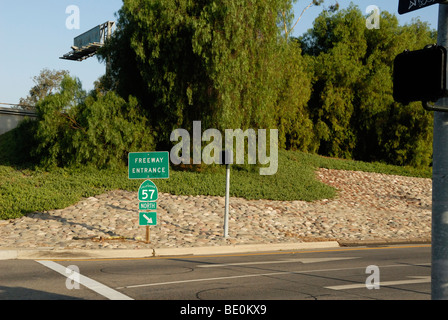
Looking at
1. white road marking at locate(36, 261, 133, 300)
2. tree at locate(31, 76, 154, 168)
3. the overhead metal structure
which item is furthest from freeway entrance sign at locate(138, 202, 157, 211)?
the overhead metal structure

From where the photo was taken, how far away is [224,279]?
29.5ft

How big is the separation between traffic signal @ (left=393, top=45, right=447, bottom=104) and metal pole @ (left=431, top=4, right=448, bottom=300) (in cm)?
20

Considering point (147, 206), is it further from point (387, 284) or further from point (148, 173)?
point (387, 284)

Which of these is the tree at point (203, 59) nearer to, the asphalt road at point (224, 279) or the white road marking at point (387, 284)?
the asphalt road at point (224, 279)

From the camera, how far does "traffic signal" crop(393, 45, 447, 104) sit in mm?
3680

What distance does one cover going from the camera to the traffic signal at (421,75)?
3.68m

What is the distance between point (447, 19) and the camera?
3844 mm

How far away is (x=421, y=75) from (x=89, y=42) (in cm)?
4665

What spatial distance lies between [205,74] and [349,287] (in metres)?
16.7

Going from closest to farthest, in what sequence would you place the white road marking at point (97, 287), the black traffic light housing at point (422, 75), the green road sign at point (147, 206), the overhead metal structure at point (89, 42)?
the black traffic light housing at point (422, 75)
the white road marking at point (97, 287)
the green road sign at point (147, 206)
the overhead metal structure at point (89, 42)

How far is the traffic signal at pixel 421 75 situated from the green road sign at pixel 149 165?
35.3 feet

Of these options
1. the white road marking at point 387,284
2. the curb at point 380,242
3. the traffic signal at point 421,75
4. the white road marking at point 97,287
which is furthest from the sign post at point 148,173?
the traffic signal at point 421,75

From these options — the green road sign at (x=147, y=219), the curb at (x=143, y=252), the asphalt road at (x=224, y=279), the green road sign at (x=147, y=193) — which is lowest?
the curb at (x=143, y=252)
